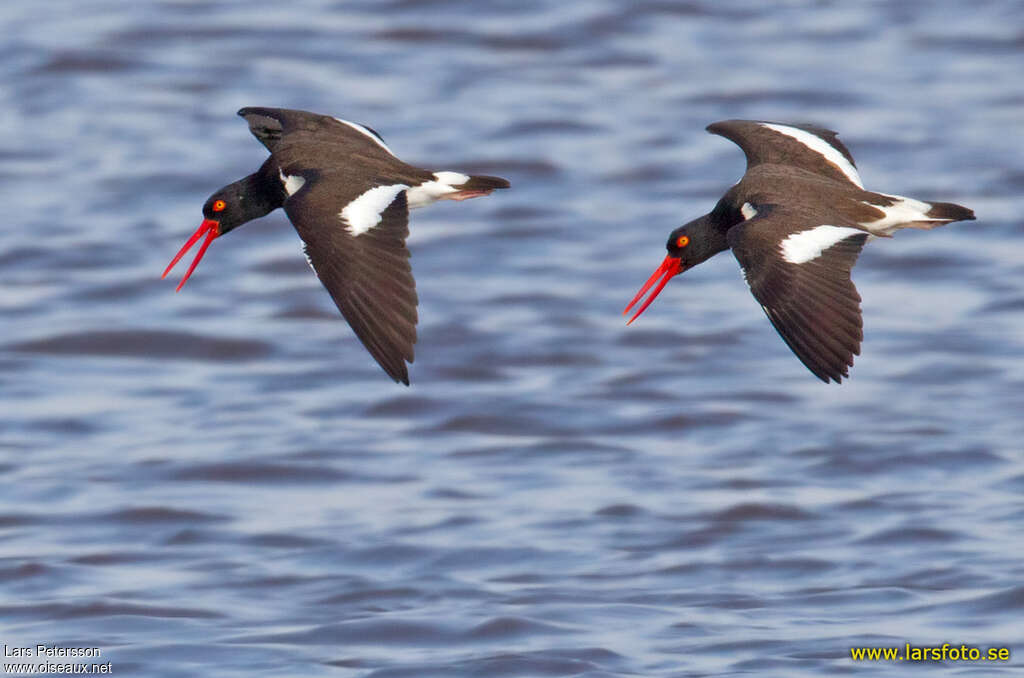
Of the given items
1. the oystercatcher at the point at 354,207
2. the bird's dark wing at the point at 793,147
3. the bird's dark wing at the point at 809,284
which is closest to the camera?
the bird's dark wing at the point at 809,284

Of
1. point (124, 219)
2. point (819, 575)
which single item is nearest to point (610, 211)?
point (124, 219)

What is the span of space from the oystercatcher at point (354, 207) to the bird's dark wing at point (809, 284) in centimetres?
137

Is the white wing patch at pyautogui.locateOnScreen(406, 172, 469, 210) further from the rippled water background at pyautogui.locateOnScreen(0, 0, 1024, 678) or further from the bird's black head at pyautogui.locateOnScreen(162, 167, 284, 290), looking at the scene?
the rippled water background at pyautogui.locateOnScreen(0, 0, 1024, 678)

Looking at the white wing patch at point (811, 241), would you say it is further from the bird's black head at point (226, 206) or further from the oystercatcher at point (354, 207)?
the bird's black head at point (226, 206)

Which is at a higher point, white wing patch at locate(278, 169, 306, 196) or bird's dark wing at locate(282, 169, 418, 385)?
white wing patch at locate(278, 169, 306, 196)

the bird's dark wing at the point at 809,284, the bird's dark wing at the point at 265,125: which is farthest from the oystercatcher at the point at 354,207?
the bird's dark wing at the point at 809,284

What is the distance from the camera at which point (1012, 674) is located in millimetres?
10422

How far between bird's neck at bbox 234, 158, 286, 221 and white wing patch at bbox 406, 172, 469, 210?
663 millimetres

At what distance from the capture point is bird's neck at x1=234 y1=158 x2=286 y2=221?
8.98m

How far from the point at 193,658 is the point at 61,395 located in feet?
14.8

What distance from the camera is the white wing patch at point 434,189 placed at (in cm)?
866

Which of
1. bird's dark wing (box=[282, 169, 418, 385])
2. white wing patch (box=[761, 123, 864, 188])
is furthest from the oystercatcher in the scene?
white wing patch (box=[761, 123, 864, 188])

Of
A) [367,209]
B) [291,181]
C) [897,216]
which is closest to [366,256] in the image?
[367,209]

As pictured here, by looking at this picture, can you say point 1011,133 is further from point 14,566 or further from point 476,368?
point 14,566
